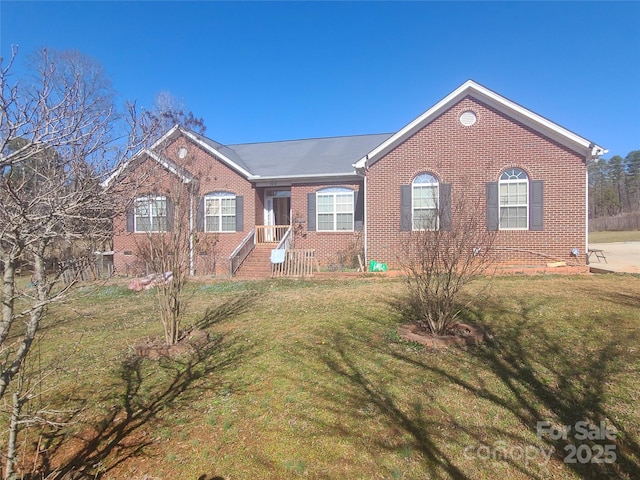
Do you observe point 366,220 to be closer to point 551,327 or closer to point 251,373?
point 551,327

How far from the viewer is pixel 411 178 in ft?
40.3

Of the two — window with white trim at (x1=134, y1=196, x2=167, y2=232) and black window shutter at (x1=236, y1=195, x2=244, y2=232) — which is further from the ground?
black window shutter at (x1=236, y1=195, x2=244, y2=232)

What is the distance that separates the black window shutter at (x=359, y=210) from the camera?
13641 mm

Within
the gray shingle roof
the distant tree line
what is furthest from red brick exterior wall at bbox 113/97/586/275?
the distant tree line

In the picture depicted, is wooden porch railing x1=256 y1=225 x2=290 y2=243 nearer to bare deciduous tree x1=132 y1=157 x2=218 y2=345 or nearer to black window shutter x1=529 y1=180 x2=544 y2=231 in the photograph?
black window shutter x1=529 y1=180 x2=544 y2=231

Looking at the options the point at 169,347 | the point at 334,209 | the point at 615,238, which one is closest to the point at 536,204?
the point at 334,209

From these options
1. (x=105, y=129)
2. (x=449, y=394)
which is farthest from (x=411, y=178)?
(x=105, y=129)

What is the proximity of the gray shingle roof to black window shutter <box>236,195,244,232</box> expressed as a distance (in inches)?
49.9

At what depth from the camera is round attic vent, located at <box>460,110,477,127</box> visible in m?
11.9

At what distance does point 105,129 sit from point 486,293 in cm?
759

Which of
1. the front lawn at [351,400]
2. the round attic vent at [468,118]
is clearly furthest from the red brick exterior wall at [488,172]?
the front lawn at [351,400]

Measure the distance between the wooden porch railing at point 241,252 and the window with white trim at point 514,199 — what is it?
9.04m

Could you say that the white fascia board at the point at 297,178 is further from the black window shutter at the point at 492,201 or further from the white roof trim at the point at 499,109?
the black window shutter at the point at 492,201

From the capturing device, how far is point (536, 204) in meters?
11.4
